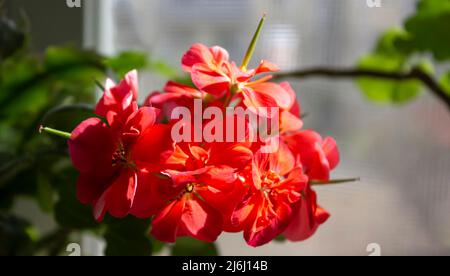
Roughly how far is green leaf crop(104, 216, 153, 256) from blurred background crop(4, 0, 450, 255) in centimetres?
20

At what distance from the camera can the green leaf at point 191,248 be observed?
1.26 feet

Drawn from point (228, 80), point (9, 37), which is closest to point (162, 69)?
point (9, 37)

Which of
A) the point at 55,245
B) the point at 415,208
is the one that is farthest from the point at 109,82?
the point at 415,208

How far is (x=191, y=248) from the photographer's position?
0.39m

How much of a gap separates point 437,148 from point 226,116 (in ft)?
1.56

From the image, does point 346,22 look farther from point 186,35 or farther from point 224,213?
point 224,213

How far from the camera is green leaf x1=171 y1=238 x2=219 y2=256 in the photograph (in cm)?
39

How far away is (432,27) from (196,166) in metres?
0.38

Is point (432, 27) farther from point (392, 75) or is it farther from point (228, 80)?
point (228, 80)

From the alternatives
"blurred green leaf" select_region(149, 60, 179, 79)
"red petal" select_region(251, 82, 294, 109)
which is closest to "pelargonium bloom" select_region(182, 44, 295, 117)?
"red petal" select_region(251, 82, 294, 109)

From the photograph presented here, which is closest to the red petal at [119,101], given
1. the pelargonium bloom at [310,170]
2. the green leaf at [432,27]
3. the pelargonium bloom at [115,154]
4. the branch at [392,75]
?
the pelargonium bloom at [115,154]

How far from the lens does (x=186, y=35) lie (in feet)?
2.03
